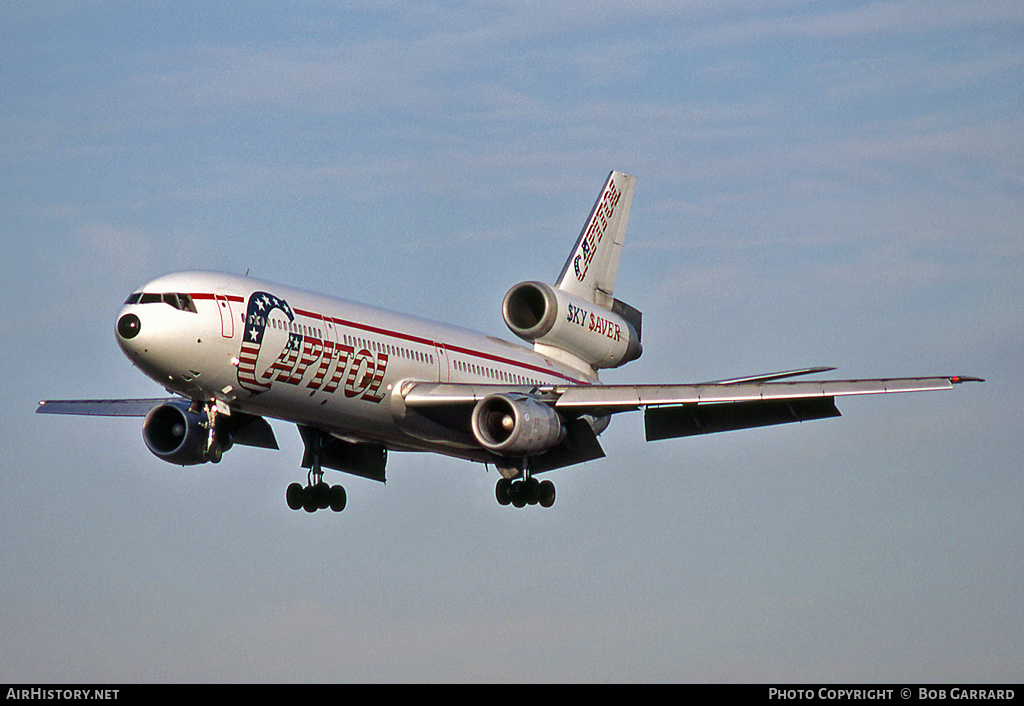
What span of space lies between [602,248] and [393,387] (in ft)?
55.1

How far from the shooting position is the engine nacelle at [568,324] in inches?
2092

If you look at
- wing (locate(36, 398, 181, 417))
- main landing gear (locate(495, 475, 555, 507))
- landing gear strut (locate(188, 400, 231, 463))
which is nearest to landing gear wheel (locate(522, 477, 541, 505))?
main landing gear (locate(495, 475, 555, 507))

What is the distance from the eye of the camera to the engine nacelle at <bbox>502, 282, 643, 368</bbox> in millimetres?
53125

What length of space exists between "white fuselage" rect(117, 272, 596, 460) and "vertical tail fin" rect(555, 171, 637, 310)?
988 centimetres

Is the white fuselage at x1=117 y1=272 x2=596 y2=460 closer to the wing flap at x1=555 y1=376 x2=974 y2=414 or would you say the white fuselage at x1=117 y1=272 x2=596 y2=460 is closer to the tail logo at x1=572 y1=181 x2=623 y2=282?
the wing flap at x1=555 y1=376 x2=974 y2=414

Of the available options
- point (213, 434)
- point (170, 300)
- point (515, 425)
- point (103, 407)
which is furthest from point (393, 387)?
point (103, 407)

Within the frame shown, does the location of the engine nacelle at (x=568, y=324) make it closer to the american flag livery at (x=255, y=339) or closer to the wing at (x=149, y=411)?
the wing at (x=149, y=411)

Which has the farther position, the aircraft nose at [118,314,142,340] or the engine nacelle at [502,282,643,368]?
the engine nacelle at [502,282,643,368]

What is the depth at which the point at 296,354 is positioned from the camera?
138 feet

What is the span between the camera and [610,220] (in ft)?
201

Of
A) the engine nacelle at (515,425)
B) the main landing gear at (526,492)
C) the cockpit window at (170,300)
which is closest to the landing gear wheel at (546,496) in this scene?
the main landing gear at (526,492)

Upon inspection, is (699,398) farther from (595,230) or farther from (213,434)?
(595,230)

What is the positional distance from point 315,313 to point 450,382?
5.88 meters
